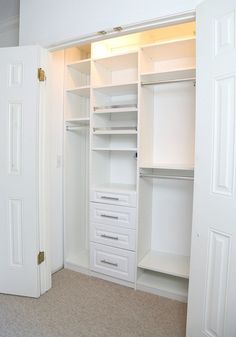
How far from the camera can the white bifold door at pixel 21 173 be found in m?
2.03

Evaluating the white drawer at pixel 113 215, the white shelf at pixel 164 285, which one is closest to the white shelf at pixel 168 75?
the white drawer at pixel 113 215

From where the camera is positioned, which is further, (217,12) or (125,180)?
(125,180)

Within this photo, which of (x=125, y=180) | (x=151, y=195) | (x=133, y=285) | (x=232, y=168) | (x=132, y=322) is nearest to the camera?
(x=232, y=168)

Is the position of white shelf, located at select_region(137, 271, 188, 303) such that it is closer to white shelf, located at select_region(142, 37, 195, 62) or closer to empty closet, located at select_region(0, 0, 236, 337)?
empty closet, located at select_region(0, 0, 236, 337)

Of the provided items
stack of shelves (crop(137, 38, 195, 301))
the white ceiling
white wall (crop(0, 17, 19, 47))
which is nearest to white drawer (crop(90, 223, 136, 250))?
stack of shelves (crop(137, 38, 195, 301))

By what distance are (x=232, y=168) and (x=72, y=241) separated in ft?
7.02

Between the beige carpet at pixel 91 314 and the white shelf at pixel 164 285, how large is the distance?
6 cm

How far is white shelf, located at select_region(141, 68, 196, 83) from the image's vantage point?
2070mm

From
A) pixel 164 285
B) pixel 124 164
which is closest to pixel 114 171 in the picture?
pixel 124 164

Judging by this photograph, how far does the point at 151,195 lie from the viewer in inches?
102

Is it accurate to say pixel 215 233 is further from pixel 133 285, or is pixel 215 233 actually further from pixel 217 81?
pixel 133 285

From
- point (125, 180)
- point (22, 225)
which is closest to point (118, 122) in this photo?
point (125, 180)

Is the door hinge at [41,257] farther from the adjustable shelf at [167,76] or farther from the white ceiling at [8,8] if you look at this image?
the white ceiling at [8,8]

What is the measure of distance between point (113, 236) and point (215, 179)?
4.30 ft
